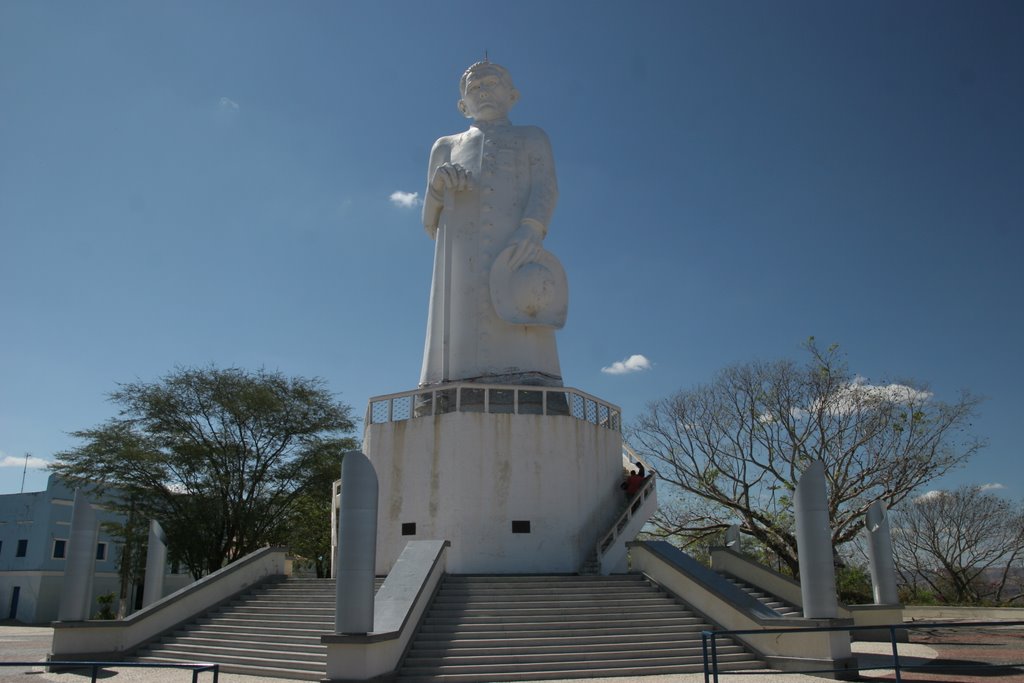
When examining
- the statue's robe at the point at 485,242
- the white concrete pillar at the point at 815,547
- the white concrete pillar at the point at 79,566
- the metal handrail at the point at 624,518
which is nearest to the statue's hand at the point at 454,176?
the statue's robe at the point at 485,242

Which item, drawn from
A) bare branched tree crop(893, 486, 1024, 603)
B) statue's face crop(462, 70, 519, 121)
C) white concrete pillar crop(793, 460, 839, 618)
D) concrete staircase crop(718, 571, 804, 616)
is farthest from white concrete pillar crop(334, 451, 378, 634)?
bare branched tree crop(893, 486, 1024, 603)

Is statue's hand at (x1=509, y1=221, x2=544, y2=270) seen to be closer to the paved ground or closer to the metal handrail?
the metal handrail

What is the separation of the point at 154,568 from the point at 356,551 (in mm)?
8675

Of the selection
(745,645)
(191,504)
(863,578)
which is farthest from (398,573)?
(863,578)

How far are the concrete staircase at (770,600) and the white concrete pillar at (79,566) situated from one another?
454 inches

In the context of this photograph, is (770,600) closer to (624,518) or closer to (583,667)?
(624,518)

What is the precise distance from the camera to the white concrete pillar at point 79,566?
532 inches

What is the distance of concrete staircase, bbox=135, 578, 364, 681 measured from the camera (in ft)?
37.7

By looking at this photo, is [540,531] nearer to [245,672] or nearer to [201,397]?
[245,672]

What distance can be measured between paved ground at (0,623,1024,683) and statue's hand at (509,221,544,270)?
34.2ft

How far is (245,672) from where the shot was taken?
1149 cm

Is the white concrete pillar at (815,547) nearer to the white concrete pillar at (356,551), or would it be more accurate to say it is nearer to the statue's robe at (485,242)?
the white concrete pillar at (356,551)

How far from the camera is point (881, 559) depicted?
15.6m

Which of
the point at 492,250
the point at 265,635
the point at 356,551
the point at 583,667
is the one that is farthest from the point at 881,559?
the point at 265,635
